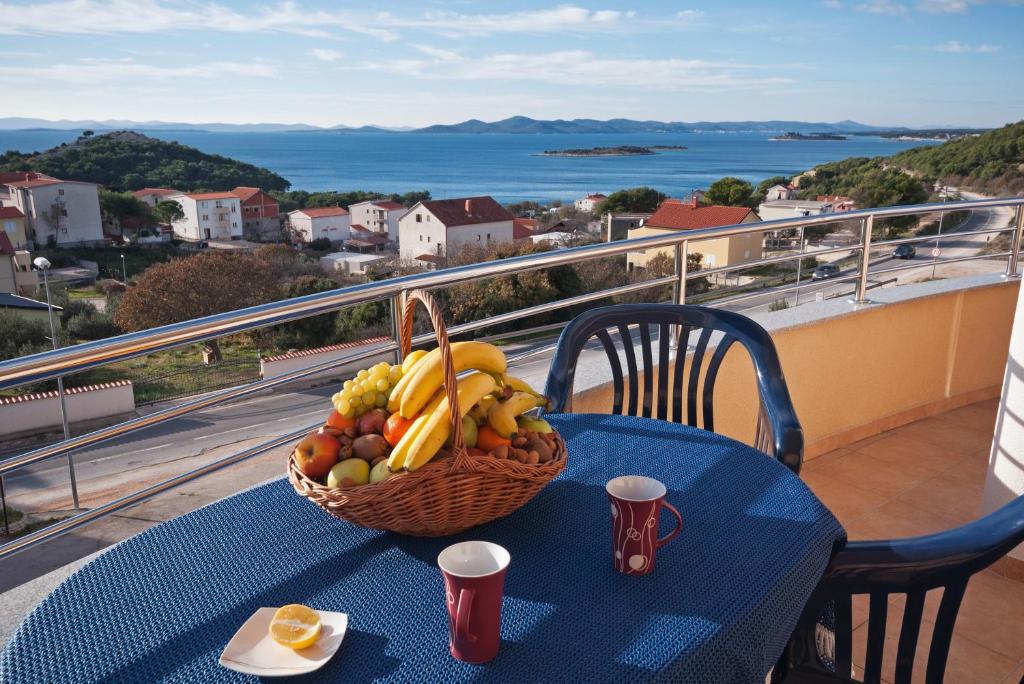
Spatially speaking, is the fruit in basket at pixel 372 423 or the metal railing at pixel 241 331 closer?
Answer: the fruit in basket at pixel 372 423

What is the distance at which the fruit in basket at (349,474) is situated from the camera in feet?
3.61

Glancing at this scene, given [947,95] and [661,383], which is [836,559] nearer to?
[661,383]

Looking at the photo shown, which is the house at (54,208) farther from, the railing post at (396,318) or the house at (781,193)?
the railing post at (396,318)

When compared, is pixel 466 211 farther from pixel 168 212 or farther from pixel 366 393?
pixel 366 393

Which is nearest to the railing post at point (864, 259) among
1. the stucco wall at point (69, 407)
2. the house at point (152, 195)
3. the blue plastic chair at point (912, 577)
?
the blue plastic chair at point (912, 577)

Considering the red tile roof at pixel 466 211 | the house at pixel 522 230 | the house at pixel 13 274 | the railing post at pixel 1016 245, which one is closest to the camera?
the railing post at pixel 1016 245

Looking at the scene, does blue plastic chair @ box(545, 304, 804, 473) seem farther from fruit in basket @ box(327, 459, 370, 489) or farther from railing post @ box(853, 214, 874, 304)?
railing post @ box(853, 214, 874, 304)

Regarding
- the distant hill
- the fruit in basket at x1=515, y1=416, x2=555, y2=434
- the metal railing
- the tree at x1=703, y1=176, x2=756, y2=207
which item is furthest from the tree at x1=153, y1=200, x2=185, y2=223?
the distant hill

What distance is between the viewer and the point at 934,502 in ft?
10.7

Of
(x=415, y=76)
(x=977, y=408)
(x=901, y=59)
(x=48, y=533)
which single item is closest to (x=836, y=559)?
(x=48, y=533)

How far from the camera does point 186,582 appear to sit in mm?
1114

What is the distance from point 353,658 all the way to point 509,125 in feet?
617

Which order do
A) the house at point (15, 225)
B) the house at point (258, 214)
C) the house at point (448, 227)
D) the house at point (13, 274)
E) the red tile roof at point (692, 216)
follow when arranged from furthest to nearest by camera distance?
the house at point (258, 214)
the house at point (448, 227)
the house at point (15, 225)
the house at point (13, 274)
the red tile roof at point (692, 216)

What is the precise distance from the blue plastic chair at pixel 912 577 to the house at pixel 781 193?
30283 mm
